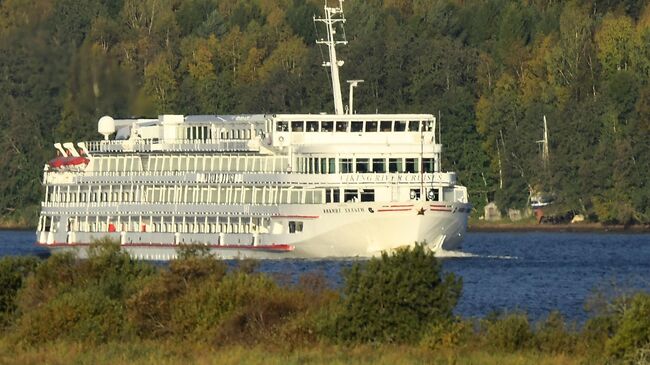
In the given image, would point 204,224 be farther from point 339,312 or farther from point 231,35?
point 231,35

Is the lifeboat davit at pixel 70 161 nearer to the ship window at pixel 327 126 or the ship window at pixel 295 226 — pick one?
the ship window at pixel 327 126

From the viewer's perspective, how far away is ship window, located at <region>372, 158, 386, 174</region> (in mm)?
84750

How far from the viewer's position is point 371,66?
135 metres

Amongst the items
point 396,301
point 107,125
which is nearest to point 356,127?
point 107,125

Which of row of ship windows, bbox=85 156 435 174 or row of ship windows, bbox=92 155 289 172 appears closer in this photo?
row of ship windows, bbox=85 156 435 174

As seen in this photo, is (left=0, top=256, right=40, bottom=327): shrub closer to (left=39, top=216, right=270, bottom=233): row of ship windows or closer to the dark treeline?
the dark treeline

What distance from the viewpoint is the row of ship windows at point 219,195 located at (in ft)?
278

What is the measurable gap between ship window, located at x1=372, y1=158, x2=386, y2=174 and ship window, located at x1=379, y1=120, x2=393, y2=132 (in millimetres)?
1500

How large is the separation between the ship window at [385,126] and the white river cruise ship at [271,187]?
50 millimetres

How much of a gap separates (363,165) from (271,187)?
368cm

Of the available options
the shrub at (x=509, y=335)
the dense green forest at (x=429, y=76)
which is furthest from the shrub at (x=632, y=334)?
the dense green forest at (x=429, y=76)

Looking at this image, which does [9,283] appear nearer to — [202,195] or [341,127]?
[341,127]

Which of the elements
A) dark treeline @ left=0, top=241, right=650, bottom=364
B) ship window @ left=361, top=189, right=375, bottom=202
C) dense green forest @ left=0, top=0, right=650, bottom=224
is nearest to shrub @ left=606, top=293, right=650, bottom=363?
dark treeline @ left=0, top=241, right=650, bottom=364

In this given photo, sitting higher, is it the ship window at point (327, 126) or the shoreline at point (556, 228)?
the ship window at point (327, 126)
